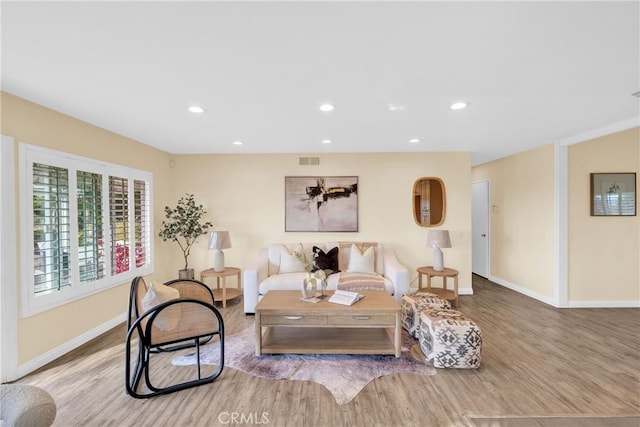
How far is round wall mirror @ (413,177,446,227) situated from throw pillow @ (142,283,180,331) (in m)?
3.78

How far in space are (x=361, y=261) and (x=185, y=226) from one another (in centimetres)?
273

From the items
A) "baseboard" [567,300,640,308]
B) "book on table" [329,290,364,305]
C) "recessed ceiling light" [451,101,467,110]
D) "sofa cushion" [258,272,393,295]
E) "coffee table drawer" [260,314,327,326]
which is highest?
"recessed ceiling light" [451,101,467,110]

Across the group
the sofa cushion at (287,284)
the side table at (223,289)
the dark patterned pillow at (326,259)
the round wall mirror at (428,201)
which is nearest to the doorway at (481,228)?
the round wall mirror at (428,201)

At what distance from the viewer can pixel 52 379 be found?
2.41 metres

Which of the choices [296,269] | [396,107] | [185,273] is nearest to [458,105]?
[396,107]

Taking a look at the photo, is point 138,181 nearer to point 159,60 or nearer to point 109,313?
point 109,313

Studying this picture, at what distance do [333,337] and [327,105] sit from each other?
7.39 ft

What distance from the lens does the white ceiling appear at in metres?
1.44

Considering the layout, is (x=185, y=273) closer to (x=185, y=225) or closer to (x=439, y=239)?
(x=185, y=225)

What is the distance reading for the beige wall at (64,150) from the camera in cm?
246

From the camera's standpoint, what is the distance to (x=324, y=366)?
259 cm

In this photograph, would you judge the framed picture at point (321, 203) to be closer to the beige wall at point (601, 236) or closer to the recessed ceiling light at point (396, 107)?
the recessed ceiling light at point (396, 107)

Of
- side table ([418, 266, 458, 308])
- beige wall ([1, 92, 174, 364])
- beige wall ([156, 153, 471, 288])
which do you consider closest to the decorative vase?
beige wall ([156, 153, 471, 288])

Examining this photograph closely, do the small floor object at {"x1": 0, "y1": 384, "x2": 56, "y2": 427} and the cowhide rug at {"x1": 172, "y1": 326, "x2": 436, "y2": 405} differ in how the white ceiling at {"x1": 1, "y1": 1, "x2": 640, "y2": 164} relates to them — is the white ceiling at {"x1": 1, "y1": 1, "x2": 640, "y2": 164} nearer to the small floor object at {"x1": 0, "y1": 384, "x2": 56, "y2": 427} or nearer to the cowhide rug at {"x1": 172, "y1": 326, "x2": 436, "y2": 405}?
the small floor object at {"x1": 0, "y1": 384, "x2": 56, "y2": 427}
